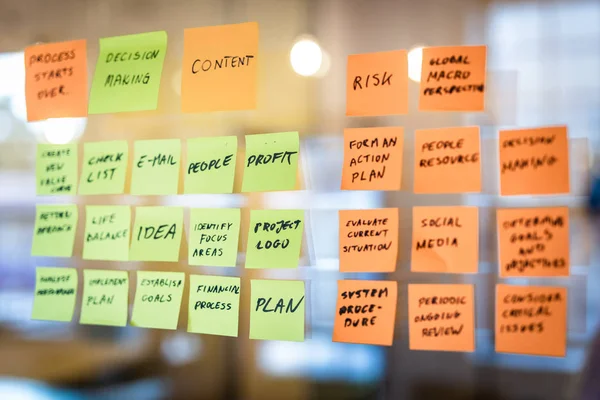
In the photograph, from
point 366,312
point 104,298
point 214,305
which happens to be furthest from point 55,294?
point 366,312

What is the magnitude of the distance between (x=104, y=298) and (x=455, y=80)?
683 millimetres

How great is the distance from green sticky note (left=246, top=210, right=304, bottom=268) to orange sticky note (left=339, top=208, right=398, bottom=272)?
7 centimetres

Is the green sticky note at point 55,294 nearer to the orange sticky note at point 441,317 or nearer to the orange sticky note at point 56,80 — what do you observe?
the orange sticky note at point 56,80

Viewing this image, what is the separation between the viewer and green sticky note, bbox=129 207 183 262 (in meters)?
0.96

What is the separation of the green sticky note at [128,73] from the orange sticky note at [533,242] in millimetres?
604

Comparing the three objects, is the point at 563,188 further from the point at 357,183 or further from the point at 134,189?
the point at 134,189

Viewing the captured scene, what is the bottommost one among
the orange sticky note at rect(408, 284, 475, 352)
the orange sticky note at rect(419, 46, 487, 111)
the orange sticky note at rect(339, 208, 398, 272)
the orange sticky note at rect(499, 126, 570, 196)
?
the orange sticky note at rect(408, 284, 475, 352)

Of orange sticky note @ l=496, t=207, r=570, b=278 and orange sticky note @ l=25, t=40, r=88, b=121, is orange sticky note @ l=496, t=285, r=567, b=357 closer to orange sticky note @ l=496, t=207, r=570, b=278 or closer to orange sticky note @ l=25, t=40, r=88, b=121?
orange sticky note @ l=496, t=207, r=570, b=278

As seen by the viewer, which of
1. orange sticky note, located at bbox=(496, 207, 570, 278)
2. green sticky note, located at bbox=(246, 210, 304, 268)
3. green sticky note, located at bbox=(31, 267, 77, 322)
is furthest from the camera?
green sticky note, located at bbox=(31, 267, 77, 322)

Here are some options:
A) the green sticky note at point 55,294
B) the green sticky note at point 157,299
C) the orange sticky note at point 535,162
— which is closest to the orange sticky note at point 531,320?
the orange sticky note at point 535,162

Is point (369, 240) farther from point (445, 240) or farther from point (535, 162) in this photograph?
point (535, 162)

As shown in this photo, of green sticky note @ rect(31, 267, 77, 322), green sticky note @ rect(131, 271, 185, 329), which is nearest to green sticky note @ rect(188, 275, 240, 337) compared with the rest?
Answer: green sticky note @ rect(131, 271, 185, 329)

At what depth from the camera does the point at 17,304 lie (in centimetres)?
107

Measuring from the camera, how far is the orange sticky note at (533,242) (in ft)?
2.61
